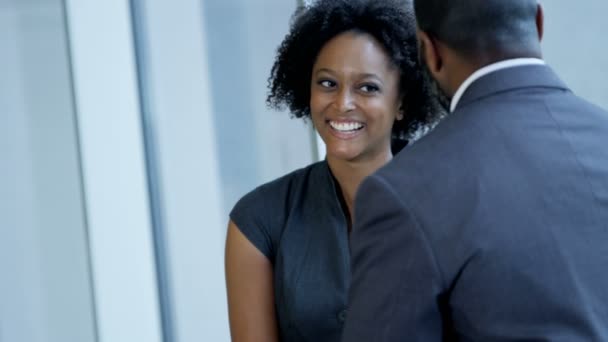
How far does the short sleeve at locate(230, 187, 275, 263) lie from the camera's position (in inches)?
78.5

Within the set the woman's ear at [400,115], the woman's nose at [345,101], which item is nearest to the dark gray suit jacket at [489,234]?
the woman's nose at [345,101]

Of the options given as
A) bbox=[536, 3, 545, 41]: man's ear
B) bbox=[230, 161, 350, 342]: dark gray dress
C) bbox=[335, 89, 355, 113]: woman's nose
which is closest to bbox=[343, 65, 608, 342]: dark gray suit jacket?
bbox=[536, 3, 545, 41]: man's ear

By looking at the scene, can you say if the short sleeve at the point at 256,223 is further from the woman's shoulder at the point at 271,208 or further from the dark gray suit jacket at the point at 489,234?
the dark gray suit jacket at the point at 489,234

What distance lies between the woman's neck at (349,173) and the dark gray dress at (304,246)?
0.02 m

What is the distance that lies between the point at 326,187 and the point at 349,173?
0.23 ft

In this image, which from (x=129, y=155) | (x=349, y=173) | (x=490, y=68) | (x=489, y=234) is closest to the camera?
(x=489, y=234)

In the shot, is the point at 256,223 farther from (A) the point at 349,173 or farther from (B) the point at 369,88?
(B) the point at 369,88

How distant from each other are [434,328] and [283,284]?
34.2 inches

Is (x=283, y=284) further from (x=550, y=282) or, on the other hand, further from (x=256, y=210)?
(x=550, y=282)

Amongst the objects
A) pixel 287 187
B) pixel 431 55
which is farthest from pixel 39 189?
pixel 431 55

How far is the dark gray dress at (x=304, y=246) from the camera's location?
6.33ft

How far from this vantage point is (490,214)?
1069 millimetres

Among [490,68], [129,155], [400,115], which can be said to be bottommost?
[129,155]

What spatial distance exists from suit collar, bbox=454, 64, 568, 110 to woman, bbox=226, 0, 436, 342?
2.84 ft
